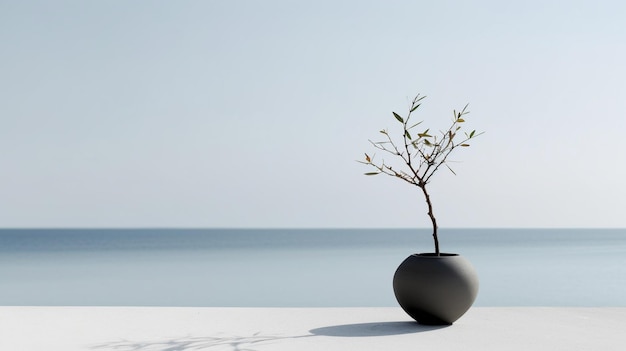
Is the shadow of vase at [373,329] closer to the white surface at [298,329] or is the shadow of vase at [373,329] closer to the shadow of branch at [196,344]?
the white surface at [298,329]

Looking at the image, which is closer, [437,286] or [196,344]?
[196,344]

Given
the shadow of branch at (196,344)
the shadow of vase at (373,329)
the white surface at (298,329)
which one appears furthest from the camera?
the shadow of vase at (373,329)

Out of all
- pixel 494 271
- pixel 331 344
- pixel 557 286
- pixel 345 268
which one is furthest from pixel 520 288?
pixel 331 344

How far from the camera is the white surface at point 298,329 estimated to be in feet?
14.4

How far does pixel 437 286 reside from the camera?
4887 mm

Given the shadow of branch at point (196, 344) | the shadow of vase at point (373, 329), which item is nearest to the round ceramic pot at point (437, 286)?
the shadow of vase at point (373, 329)

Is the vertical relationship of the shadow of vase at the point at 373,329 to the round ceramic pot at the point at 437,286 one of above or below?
below

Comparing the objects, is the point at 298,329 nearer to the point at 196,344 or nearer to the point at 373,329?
the point at 373,329

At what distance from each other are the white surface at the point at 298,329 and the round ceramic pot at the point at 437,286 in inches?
5.0

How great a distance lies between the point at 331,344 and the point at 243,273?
13143 millimetres

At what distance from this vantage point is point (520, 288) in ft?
45.0

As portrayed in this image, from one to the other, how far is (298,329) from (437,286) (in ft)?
3.20

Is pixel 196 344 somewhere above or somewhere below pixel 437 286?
below

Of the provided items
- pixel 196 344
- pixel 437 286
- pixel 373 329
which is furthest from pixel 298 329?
pixel 437 286
